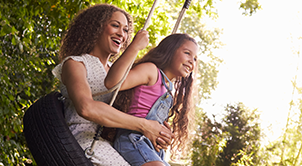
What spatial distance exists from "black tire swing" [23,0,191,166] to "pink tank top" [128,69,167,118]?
8.2 inches

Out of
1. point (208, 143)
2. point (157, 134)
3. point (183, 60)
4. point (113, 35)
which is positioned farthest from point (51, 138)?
point (208, 143)

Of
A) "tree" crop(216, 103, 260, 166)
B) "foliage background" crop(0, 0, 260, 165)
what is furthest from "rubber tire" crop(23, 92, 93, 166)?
"tree" crop(216, 103, 260, 166)

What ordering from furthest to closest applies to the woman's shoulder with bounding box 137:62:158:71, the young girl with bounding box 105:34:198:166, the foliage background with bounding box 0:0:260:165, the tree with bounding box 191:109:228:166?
1. the tree with bounding box 191:109:228:166
2. the foliage background with bounding box 0:0:260:165
3. the woman's shoulder with bounding box 137:62:158:71
4. the young girl with bounding box 105:34:198:166

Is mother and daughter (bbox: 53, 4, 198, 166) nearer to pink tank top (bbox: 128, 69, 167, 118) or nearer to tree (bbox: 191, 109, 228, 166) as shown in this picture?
pink tank top (bbox: 128, 69, 167, 118)

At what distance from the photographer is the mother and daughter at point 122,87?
1.31m

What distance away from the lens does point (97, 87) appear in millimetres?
1527

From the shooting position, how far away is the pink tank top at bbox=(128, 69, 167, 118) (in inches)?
58.9

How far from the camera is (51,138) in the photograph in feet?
4.43

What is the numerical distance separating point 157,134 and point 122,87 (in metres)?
0.29

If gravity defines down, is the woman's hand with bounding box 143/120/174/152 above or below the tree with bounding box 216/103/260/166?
below

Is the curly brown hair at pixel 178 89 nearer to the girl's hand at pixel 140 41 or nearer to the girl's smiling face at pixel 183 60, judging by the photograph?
the girl's smiling face at pixel 183 60

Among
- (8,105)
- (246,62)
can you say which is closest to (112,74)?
(8,105)

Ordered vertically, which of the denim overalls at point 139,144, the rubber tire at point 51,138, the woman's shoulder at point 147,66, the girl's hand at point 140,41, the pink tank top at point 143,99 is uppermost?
the girl's hand at point 140,41

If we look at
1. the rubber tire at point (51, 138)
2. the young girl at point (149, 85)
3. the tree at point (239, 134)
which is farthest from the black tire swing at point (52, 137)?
the tree at point (239, 134)
